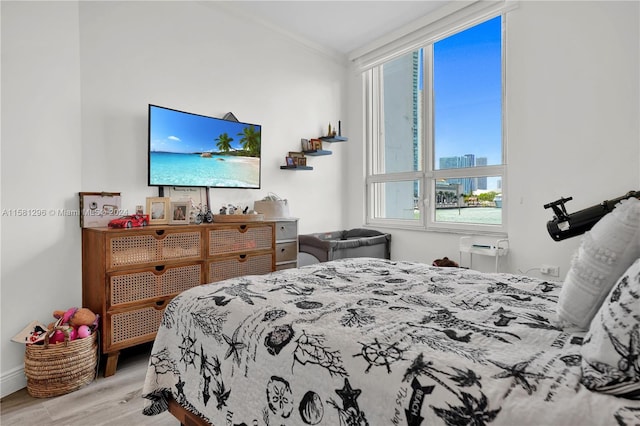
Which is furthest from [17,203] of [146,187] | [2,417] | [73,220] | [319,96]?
[319,96]

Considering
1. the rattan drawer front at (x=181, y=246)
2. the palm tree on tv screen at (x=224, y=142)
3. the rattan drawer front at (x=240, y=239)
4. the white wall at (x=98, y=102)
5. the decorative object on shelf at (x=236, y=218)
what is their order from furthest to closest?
the palm tree on tv screen at (x=224, y=142) < the decorative object on shelf at (x=236, y=218) < the rattan drawer front at (x=240, y=239) < the rattan drawer front at (x=181, y=246) < the white wall at (x=98, y=102)

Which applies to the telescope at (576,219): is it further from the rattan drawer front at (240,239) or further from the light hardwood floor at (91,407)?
the rattan drawer front at (240,239)

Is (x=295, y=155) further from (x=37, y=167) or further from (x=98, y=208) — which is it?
(x=37, y=167)

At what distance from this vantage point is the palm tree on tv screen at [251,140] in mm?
3316

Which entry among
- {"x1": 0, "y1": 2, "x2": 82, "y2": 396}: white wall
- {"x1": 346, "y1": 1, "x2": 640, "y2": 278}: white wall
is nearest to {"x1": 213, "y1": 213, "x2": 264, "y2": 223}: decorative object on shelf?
{"x1": 0, "y1": 2, "x2": 82, "y2": 396}: white wall

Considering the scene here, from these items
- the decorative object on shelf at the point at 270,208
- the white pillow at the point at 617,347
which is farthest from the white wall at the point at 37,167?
the white pillow at the point at 617,347

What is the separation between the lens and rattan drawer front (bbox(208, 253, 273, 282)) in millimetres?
2723

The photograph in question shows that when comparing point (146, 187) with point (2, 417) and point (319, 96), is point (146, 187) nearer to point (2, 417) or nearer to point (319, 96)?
point (2, 417)

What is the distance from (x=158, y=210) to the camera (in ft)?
8.59

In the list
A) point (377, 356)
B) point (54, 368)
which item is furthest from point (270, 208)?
point (377, 356)

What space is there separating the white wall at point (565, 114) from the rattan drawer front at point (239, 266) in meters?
1.98

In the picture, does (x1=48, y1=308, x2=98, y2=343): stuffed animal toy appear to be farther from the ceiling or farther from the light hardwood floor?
the ceiling

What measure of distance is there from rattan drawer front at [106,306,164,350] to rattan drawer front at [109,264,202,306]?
87 millimetres

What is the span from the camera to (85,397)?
1960 mm
